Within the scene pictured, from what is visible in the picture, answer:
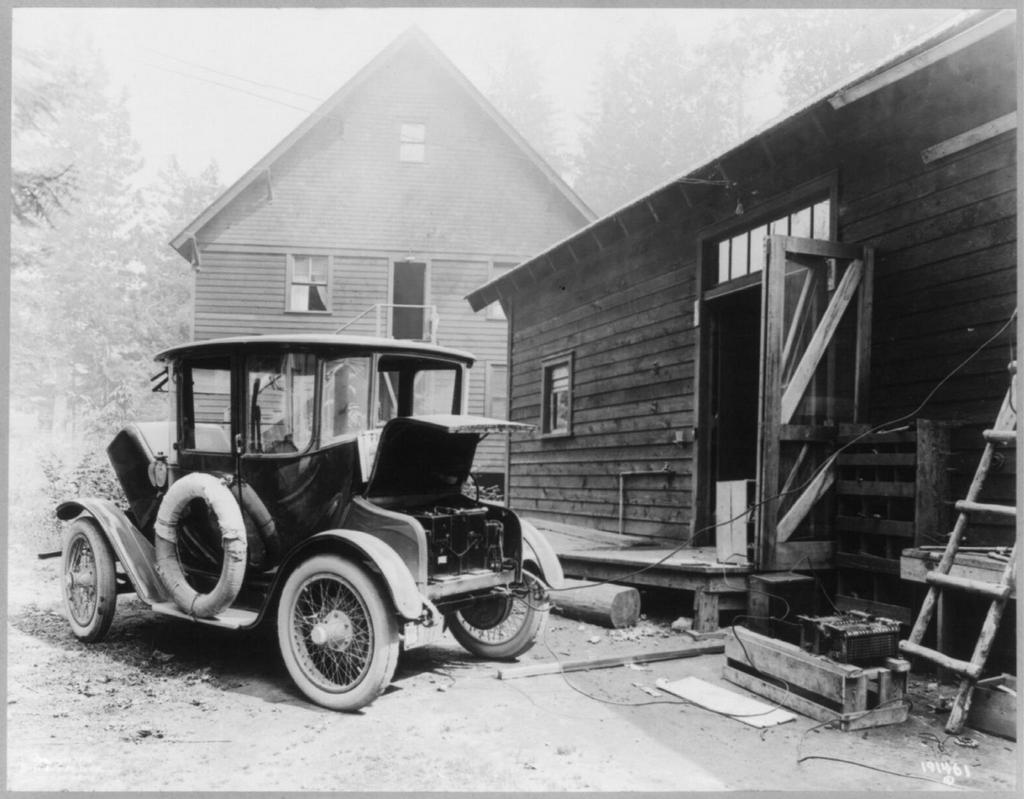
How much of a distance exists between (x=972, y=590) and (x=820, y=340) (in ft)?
7.29

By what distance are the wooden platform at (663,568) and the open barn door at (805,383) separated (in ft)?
1.33

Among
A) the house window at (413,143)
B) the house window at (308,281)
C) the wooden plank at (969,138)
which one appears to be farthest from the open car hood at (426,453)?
the house window at (308,281)

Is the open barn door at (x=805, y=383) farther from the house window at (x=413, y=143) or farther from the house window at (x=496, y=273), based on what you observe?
the house window at (x=413, y=143)

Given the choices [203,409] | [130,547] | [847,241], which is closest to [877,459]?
[847,241]

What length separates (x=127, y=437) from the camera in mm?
5641

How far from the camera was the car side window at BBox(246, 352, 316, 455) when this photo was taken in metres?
4.71

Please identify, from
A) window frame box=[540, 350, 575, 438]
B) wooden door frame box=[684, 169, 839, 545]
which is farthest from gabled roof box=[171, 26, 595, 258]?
wooden door frame box=[684, 169, 839, 545]

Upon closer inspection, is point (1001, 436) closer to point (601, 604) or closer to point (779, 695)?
point (779, 695)

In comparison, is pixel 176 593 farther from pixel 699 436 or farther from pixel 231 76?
pixel 699 436

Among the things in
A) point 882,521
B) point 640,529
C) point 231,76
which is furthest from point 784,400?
point 231,76

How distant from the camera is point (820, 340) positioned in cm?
550

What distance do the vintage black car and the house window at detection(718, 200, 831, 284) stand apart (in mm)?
3219

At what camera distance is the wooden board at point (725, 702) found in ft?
13.1

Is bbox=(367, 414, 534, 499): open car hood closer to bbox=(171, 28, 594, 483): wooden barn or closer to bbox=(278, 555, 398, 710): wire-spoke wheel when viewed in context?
bbox=(278, 555, 398, 710): wire-spoke wheel
